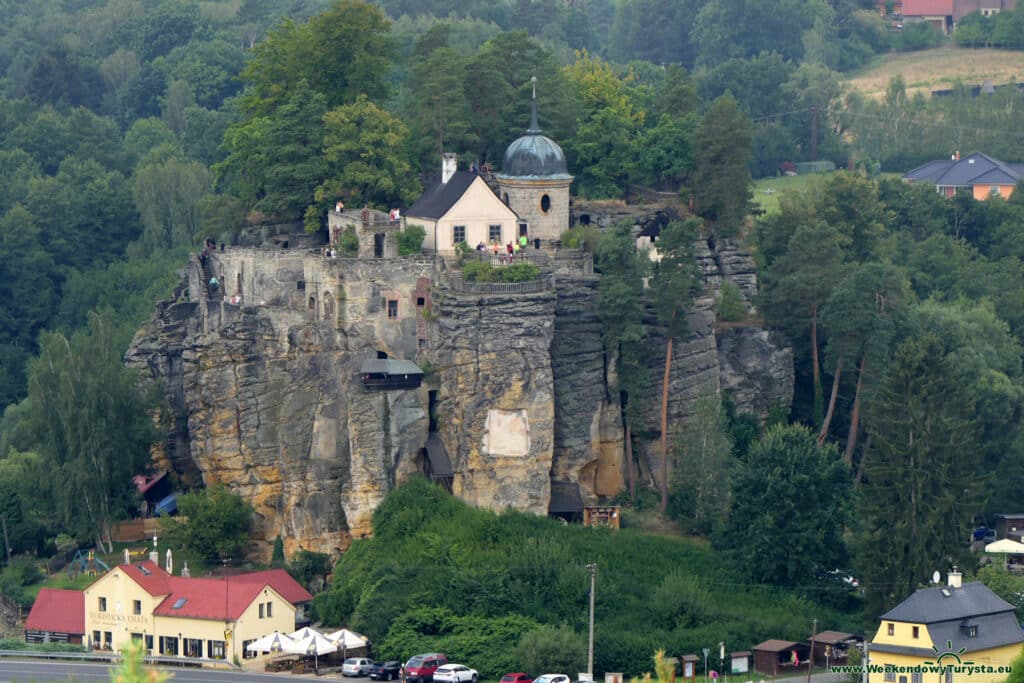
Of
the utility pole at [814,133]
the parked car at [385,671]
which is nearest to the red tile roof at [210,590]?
the parked car at [385,671]

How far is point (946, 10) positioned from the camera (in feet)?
625

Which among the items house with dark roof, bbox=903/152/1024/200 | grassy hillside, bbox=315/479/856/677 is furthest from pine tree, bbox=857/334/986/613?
house with dark roof, bbox=903/152/1024/200

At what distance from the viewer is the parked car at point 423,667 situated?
91000 millimetres

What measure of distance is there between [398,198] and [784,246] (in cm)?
1701

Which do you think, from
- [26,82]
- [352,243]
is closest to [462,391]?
[352,243]

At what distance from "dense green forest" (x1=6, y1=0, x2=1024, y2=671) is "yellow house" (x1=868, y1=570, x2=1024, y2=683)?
6.24 meters

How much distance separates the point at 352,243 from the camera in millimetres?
105875

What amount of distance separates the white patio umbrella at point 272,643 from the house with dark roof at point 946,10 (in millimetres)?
105433

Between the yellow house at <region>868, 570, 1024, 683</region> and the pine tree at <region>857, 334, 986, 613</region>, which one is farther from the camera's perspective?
the pine tree at <region>857, 334, 986, 613</region>

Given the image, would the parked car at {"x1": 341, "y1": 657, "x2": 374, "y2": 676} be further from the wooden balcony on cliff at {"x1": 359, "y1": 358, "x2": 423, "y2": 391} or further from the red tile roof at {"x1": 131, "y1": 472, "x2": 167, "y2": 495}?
the red tile roof at {"x1": 131, "y1": 472, "x2": 167, "y2": 495}

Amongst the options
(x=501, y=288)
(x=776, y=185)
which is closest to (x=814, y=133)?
(x=776, y=185)

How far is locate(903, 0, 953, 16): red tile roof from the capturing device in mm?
190250

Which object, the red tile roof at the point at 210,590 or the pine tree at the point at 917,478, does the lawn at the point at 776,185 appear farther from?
the red tile roof at the point at 210,590

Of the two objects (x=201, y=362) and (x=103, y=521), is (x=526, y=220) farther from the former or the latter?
(x=103, y=521)
